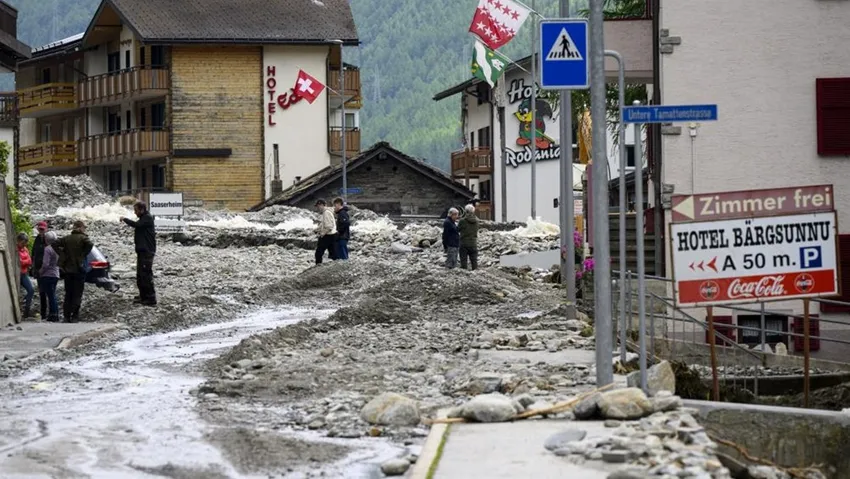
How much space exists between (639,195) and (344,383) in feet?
13.7

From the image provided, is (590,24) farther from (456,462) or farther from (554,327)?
(554,327)

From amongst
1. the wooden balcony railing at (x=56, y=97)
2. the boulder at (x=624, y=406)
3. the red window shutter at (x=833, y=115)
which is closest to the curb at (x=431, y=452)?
the boulder at (x=624, y=406)

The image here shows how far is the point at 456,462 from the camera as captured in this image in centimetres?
1200

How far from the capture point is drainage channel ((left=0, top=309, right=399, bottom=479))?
12.3 metres

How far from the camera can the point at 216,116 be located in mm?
83250

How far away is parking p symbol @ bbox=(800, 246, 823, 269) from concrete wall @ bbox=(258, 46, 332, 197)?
67.5 meters

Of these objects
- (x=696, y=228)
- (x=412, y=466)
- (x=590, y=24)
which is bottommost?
(x=412, y=466)

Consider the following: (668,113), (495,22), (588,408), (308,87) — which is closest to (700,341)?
(668,113)

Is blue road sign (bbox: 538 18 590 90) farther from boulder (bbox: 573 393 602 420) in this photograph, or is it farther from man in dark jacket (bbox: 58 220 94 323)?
man in dark jacket (bbox: 58 220 94 323)

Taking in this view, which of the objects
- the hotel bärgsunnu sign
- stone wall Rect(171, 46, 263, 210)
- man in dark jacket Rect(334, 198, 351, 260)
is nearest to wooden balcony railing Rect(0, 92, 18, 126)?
man in dark jacket Rect(334, 198, 351, 260)

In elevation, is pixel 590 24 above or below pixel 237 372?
above

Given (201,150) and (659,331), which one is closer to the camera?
(659,331)

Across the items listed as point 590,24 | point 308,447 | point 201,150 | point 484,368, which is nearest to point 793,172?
point 484,368

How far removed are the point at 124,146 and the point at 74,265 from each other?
2236 inches
